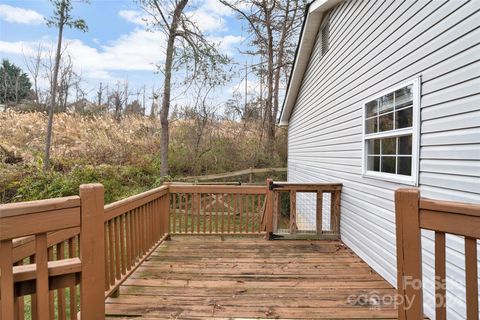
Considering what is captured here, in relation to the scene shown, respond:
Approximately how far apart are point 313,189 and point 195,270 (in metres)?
2.24

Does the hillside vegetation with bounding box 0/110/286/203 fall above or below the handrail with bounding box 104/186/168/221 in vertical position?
above

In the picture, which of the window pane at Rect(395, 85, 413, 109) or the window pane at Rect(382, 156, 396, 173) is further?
the window pane at Rect(382, 156, 396, 173)

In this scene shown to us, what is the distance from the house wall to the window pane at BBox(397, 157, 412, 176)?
0.72 ft

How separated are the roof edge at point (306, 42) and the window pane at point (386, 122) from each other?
2759 mm

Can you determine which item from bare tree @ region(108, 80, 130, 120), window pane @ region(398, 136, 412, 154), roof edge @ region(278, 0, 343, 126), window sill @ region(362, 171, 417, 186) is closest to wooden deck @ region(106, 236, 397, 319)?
window sill @ region(362, 171, 417, 186)

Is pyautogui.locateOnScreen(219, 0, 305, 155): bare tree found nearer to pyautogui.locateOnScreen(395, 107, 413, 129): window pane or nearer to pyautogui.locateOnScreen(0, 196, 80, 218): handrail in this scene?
pyautogui.locateOnScreen(395, 107, 413, 129): window pane

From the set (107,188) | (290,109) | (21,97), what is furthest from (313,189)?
(21,97)

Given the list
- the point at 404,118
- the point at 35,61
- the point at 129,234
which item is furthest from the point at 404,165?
the point at 35,61

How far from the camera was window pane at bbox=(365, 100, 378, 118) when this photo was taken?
11.5ft

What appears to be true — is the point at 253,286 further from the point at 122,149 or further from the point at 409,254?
the point at 122,149

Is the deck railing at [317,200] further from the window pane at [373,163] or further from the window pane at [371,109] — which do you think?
the window pane at [371,109]

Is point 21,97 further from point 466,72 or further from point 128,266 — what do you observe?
point 466,72

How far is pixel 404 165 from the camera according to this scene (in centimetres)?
291

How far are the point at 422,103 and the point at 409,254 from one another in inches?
74.1
